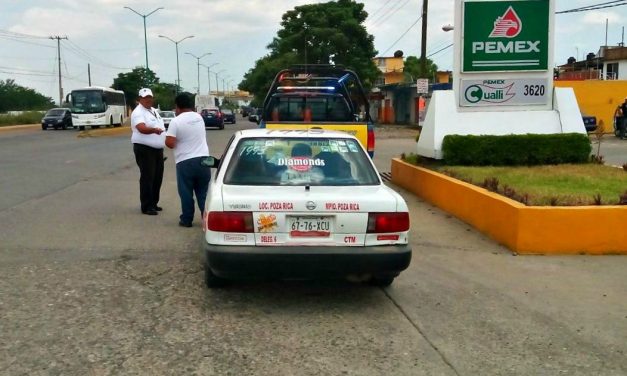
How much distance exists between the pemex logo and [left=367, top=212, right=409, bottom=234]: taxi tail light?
7883 mm

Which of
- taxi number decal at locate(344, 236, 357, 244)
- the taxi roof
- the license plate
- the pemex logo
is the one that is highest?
the pemex logo

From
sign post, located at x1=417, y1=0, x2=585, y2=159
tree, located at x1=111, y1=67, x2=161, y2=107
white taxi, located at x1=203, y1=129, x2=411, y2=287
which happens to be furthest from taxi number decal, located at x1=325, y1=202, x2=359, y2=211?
tree, located at x1=111, y1=67, x2=161, y2=107

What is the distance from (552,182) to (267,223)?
18.4 feet

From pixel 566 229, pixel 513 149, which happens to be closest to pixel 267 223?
pixel 566 229

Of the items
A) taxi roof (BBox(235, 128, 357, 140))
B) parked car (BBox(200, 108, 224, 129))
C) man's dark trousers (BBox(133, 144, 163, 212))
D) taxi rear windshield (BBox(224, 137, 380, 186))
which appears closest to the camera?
taxi rear windshield (BBox(224, 137, 380, 186))

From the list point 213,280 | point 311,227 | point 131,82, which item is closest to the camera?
point 311,227

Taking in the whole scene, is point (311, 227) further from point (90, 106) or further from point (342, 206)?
point (90, 106)

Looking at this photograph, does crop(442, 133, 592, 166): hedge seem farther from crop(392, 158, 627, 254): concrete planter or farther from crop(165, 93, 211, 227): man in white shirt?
A: crop(165, 93, 211, 227): man in white shirt

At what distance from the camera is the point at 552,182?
30.2 ft

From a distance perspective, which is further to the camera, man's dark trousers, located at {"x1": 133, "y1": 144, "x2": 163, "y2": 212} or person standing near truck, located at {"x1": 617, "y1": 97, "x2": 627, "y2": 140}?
person standing near truck, located at {"x1": 617, "y1": 97, "x2": 627, "y2": 140}

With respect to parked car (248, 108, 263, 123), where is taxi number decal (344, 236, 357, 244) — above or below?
below

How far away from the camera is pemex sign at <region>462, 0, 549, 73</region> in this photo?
11883mm

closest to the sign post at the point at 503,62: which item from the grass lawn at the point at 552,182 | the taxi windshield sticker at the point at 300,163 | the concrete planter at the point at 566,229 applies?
the grass lawn at the point at 552,182

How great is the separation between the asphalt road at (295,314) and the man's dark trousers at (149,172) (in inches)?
45.2
